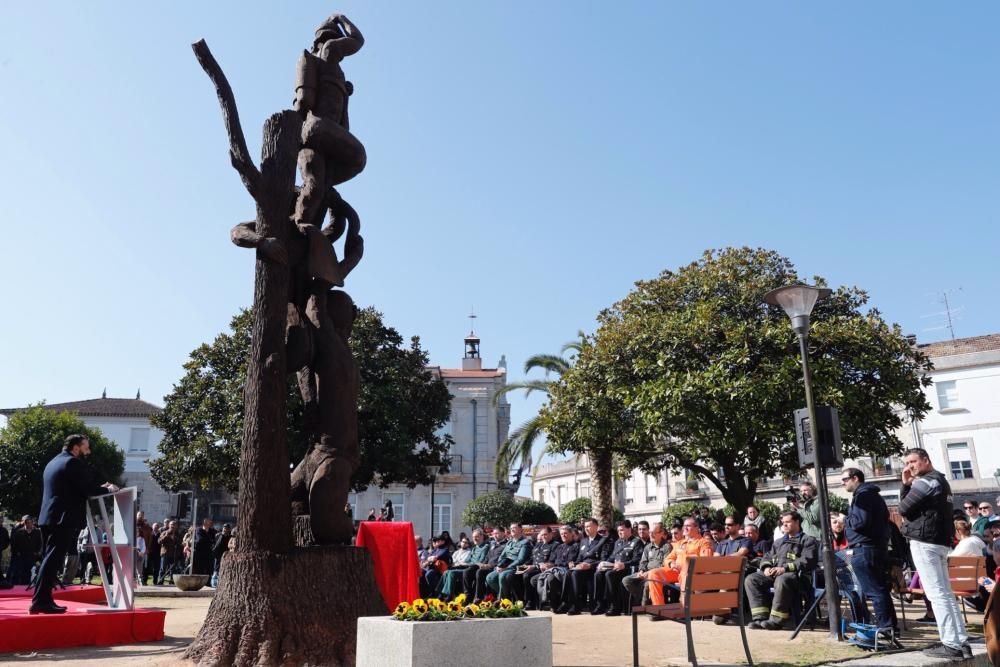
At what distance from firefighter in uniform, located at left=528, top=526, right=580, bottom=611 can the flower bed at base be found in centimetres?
791

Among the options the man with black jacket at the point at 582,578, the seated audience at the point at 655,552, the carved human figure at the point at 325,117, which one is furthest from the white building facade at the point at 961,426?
the carved human figure at the point at 325,117

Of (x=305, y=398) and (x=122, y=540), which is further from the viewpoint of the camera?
(x=122, y=540)

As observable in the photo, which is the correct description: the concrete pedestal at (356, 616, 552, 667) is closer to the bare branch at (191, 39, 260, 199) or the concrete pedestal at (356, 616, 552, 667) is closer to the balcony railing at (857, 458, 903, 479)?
the bare branch at (191, 39, 260, 199)

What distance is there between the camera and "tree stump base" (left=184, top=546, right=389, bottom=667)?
614 cm

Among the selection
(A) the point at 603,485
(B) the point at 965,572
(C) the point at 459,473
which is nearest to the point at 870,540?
(B) the point at 965,572

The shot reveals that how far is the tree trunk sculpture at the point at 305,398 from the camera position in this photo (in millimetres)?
6289

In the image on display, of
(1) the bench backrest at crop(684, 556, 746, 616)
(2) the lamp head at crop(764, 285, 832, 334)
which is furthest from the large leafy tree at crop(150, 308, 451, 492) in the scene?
(1) the bench backrest at crop(684, 556, 746, 616)

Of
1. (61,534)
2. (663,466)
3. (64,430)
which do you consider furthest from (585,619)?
(64,430)

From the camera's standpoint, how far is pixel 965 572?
8812 mm

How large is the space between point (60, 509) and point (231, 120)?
4.33 meters

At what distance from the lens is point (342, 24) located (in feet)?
29.0

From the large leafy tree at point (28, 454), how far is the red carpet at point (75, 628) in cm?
3290

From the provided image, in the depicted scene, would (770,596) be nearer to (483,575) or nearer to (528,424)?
(483,575)

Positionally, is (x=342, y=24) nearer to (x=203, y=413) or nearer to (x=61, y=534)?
(x=61, y=534)
